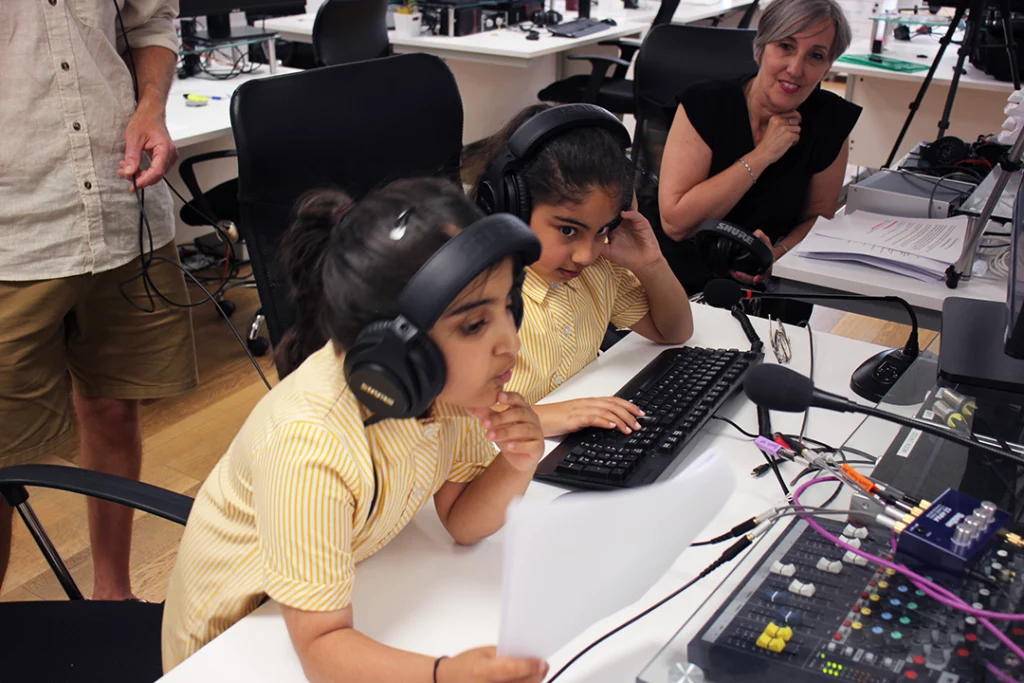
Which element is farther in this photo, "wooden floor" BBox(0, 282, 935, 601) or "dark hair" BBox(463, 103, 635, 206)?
"wooden floor" BBox(0, 282, 935, 601)

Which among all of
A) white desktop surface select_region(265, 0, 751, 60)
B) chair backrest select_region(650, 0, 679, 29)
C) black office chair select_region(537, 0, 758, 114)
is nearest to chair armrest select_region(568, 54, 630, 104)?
black office chair select_region(537, 0, 758, 114)

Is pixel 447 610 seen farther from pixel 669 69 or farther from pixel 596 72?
pixel 596 72

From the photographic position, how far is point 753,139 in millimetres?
2029

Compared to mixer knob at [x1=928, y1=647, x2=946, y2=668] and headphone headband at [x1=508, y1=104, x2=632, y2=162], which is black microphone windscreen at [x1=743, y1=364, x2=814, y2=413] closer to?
mixer knob at [x1=928, y1=647, x2=946, y2=668]

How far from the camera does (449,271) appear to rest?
71cm

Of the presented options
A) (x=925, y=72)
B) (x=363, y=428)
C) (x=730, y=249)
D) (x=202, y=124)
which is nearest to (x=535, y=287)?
(x=730, y=249)

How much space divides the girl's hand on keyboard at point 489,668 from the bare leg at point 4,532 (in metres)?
1.10

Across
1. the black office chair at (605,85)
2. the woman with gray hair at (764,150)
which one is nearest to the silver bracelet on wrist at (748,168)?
the woman with gray hair at (764,150)

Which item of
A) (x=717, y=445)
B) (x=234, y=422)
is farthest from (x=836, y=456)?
(x=234, y=422)

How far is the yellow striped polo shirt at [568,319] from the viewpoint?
129 cm

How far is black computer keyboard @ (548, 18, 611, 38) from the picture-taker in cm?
394

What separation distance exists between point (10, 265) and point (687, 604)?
116 centimetres

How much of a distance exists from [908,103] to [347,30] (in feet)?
6.74

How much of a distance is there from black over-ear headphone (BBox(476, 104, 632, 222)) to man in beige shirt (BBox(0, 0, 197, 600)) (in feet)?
1.97
